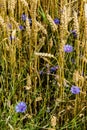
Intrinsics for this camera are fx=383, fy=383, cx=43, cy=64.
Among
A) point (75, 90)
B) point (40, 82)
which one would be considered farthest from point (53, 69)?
point (75, 90)

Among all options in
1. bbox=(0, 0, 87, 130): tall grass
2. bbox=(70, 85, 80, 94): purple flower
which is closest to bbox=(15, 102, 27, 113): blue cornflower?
bbox=(0, 0, 87, 130): tall grass

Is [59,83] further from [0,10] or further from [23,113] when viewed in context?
[0,10]

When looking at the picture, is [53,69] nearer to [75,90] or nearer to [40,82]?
[40,82]

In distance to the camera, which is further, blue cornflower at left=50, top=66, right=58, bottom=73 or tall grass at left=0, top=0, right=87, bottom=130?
blue cornflower at left=50, top=66, right=58, bottom=73

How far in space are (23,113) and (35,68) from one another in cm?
19

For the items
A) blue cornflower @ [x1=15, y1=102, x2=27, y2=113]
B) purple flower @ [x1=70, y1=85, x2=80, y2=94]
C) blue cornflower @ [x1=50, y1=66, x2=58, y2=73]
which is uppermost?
blue cornflower @ [x1=50, y1=66, x2=58, y2=73]

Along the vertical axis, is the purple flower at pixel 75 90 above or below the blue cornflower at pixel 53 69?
below

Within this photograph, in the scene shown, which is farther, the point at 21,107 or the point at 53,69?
the point at 53,69

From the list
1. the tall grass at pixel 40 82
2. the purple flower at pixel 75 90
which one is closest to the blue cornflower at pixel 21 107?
the tall grass at pixel 40 82

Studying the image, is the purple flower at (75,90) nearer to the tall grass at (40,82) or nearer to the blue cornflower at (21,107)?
the tall grass at (40,82)

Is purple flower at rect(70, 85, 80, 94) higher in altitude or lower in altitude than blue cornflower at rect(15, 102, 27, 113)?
higher

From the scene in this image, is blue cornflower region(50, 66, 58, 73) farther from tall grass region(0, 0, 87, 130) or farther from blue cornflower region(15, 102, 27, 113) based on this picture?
blue cornflower region(15, 102, 27, 113)

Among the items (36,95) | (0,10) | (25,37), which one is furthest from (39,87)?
(0,10)

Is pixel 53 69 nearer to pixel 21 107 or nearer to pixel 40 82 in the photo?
pixel 40 82
